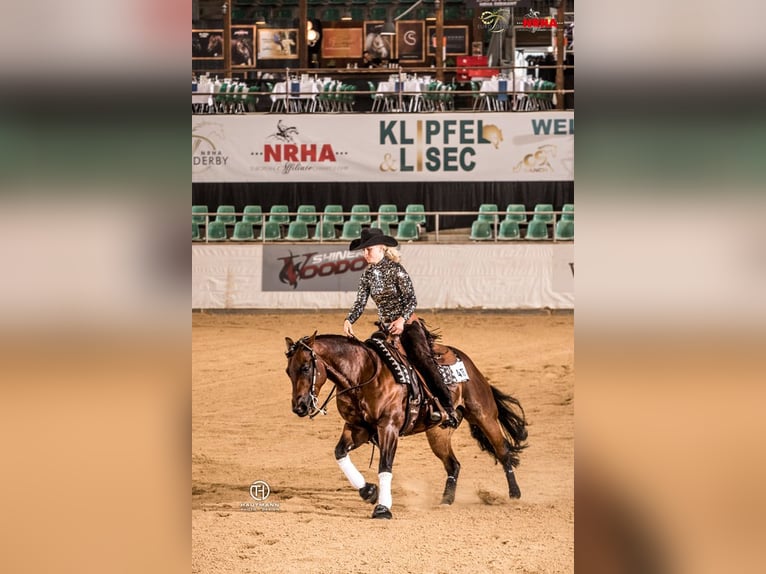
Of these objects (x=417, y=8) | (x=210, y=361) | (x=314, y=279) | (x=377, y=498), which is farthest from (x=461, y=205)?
(x=417, y=8)

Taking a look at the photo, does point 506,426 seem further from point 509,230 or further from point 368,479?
point 509,230

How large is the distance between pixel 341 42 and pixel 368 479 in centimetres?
1177

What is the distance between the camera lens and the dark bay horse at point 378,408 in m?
4.54

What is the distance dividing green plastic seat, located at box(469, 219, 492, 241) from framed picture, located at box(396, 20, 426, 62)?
19.9 feet

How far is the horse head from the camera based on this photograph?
450 centimetres

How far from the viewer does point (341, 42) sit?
16.2 m

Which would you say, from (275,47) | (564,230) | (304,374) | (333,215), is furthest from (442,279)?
(275,47)

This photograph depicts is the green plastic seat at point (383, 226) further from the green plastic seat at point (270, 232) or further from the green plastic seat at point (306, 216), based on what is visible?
the green plastic seat at point (270, 232)

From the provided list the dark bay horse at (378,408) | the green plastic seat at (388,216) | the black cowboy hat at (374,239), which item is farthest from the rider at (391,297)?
the green plastic seat at (388,216)

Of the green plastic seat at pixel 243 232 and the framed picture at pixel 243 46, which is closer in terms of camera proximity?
the green plastic seat at pixel 243 232

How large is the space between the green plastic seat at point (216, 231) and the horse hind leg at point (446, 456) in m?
5.49
